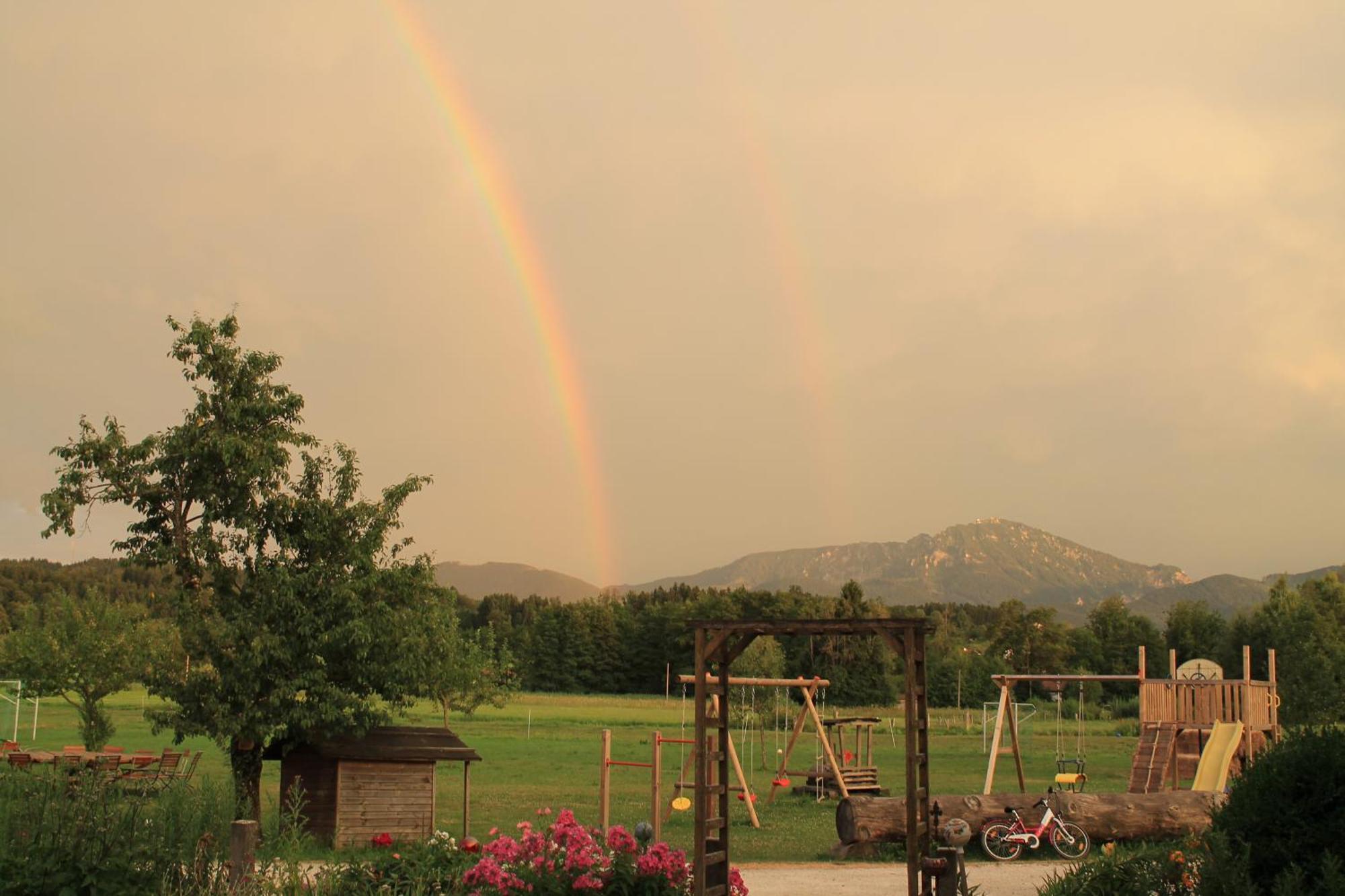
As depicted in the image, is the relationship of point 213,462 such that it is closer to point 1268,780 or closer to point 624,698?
point 1268,780

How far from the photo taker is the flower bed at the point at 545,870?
36.9 feet

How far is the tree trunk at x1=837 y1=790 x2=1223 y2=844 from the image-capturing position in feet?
69.1

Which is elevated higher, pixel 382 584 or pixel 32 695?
pixel 382 584

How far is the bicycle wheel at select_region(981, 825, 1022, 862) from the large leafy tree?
10025 millimetres

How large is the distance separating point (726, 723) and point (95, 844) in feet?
21.4

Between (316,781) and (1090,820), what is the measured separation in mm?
13232

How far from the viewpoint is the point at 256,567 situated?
71.9 feet

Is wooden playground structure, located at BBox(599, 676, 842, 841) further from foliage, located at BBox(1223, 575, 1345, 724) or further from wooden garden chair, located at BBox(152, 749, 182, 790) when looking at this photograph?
foliage, located at BBox(1223, 575, 1345, 724)

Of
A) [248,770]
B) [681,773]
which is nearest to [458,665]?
[681,773]

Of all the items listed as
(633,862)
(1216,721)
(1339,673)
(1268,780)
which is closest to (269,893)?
(633,862)

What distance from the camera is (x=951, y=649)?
104500 mm

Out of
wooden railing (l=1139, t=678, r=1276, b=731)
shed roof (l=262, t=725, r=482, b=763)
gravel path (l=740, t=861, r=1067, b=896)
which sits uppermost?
wooden railing (l=1139, t=678, r=1276, b=731)

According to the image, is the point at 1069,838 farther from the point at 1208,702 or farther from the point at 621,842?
the point at 621,842

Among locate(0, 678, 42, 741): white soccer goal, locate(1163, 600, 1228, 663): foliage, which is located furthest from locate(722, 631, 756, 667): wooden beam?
locate(1163, 600, 1228, 663): foliage
